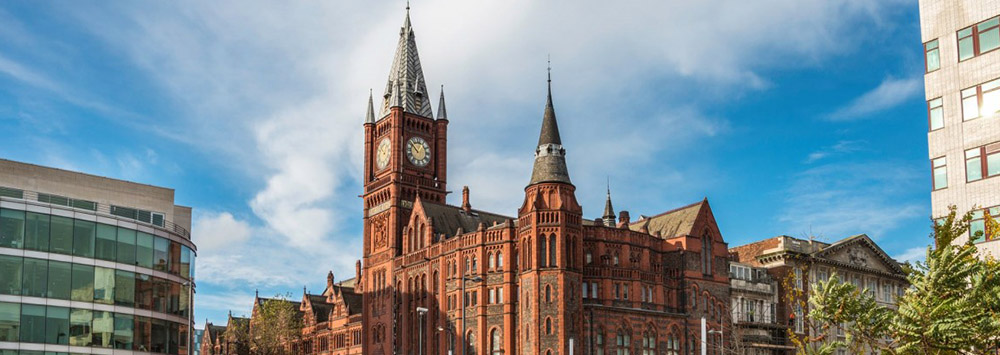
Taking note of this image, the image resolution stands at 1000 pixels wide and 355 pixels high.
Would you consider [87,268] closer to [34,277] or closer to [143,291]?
[34,277]

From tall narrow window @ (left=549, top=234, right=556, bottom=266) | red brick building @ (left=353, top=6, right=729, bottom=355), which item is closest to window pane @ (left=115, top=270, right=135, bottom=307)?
red brick building @ (left=353, top=6, right=729, bottom=355)

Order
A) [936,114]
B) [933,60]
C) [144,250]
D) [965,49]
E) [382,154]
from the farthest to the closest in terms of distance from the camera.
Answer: [382,154], [144,250], [933,60], [936,114], [965,49]

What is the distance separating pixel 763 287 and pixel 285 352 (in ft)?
187

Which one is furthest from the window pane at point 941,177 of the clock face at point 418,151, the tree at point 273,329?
the tree at point 273,329

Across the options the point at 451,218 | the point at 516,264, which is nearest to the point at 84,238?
the point at 516,264

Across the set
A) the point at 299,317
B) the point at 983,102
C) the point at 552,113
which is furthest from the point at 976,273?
the point at 299,317

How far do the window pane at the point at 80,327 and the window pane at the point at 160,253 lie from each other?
5793mm

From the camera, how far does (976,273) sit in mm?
27781

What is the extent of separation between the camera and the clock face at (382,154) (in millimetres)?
110144

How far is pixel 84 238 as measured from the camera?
58500 mm

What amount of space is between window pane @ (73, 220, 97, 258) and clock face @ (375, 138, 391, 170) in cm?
5222

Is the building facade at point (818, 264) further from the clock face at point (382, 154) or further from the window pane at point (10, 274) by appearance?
the window pane at point (10, 274)

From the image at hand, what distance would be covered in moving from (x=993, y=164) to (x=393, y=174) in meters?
74.5

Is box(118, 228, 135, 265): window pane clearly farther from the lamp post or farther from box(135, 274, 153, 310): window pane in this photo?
the lamp post
